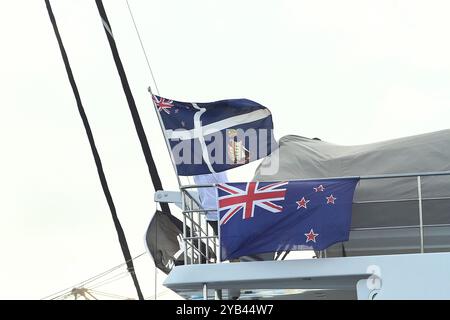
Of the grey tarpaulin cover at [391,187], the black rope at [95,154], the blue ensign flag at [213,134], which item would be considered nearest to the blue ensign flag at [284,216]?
the grey tarpaulin cover at [391,187]

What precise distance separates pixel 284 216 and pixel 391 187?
1363 millimetres

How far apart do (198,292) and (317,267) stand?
1.67 metres

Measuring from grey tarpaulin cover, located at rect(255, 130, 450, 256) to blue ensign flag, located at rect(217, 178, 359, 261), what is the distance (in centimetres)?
46

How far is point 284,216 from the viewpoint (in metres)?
8.18

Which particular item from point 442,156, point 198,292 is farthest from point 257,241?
point 442,156

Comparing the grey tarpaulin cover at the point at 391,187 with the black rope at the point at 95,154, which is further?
the black rope at the point at 95,154

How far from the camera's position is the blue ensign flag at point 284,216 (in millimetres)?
8117

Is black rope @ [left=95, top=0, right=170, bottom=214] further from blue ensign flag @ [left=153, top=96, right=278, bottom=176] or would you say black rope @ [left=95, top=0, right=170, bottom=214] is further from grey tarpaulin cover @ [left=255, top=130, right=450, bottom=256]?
grey tarpaulin cover @ [left=255, top=130, right=450, bottom=256]

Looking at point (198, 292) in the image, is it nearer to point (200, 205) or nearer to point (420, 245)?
point (200, 205)

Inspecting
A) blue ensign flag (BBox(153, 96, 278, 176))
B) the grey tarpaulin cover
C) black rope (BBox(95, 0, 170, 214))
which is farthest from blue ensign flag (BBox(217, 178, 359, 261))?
black rope (BBox(95, 0, 170, 214))

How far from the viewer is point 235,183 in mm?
8352

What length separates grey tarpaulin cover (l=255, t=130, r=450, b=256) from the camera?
8.52 meters

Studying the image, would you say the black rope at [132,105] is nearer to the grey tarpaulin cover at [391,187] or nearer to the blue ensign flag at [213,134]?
the blue ensign flag at [213,134]

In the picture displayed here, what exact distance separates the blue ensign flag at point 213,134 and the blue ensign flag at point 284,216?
0.95 metres
